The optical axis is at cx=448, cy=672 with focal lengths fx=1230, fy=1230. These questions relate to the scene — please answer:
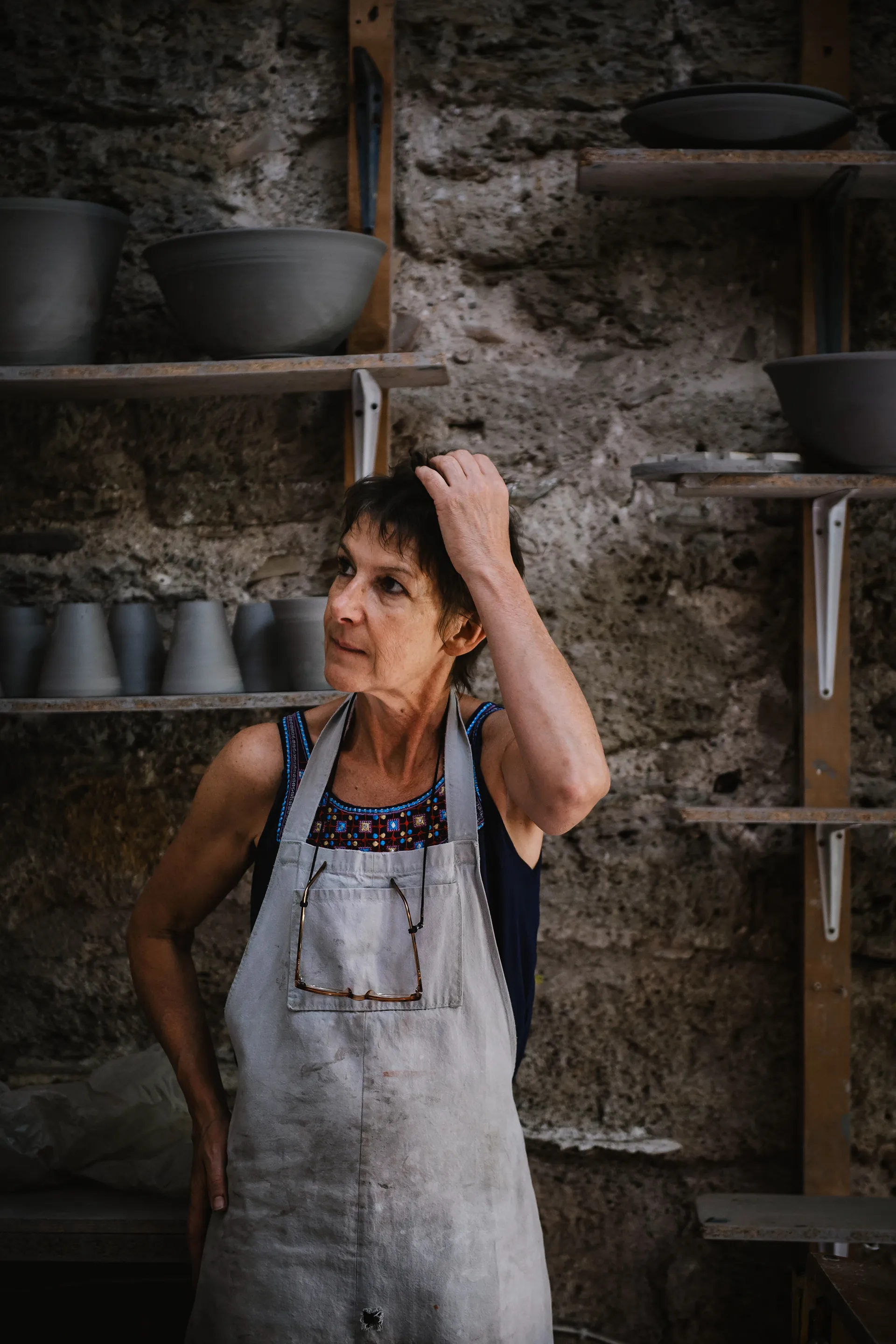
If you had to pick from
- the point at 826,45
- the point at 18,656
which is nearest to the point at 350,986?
the point at 18,656

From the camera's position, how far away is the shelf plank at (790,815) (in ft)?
6.35

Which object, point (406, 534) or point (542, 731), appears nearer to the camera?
point (542, 731)

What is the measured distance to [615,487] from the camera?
217 centimetres

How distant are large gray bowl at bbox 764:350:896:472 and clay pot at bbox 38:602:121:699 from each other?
Answer: 1.16m

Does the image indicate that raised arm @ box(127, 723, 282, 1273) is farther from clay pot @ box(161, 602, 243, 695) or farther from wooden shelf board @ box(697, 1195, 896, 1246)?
wooden shelf board @ box(697, 1195, 896, 1246)

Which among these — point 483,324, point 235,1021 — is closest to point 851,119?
point 483,324

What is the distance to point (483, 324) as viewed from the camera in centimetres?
219

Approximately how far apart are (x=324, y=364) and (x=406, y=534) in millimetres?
563

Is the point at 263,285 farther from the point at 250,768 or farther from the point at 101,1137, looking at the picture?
the point at 101,1137

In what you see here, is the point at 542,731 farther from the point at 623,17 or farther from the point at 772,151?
the point at 623,17

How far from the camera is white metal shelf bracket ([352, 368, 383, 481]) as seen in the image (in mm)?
2012

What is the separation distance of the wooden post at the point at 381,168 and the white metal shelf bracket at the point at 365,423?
3.5 inches

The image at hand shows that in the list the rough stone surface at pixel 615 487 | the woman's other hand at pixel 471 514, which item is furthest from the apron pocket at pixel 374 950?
the rough stone surface at pixel 615 487

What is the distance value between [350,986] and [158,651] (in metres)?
0.82
